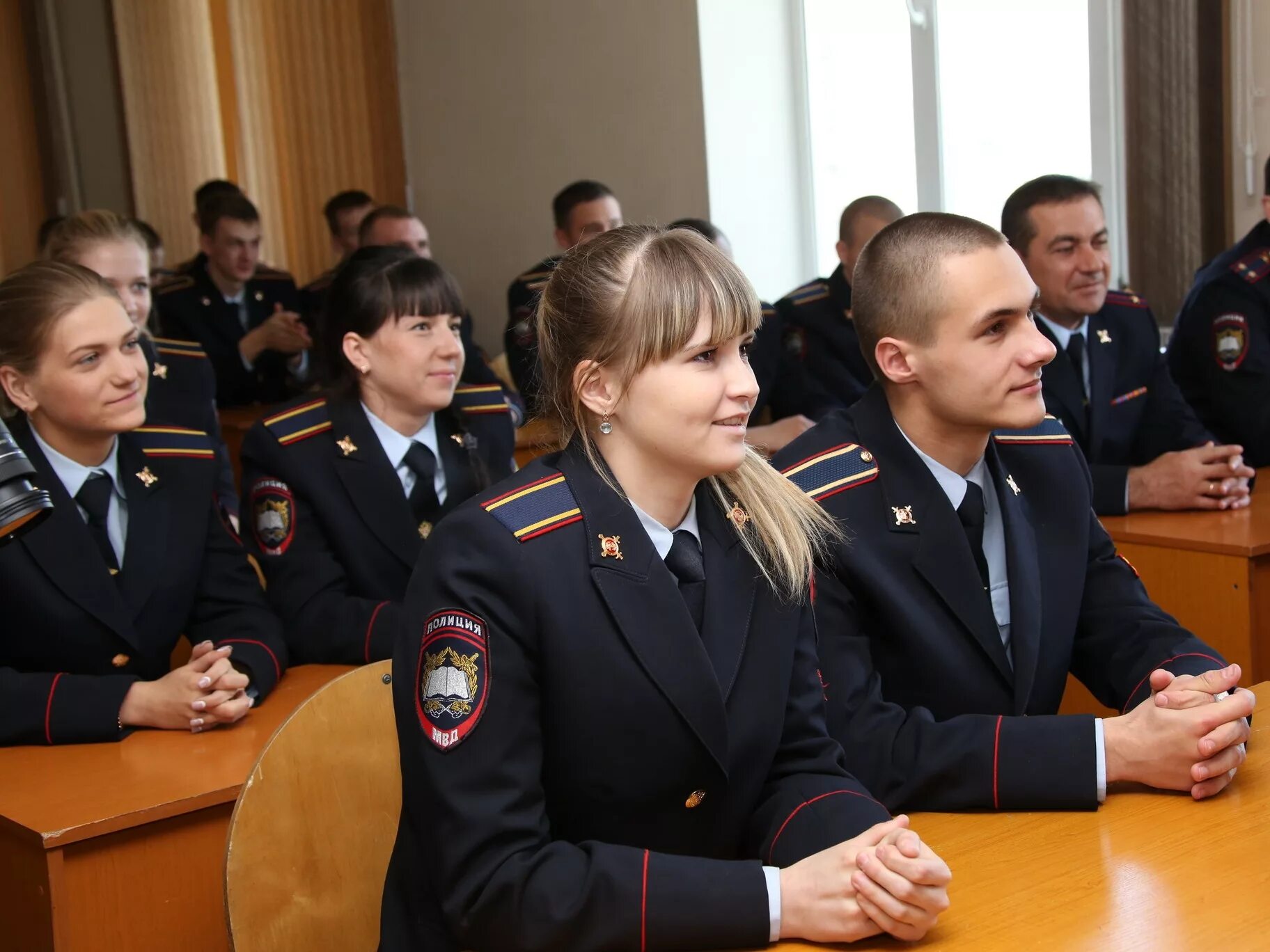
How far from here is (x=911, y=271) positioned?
1.83 meters

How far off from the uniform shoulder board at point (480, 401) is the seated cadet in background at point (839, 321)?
4.96 ft

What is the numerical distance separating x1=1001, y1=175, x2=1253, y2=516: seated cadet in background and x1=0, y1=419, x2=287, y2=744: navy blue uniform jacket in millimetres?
1872

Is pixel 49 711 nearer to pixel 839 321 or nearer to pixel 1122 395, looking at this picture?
pixel 1122 395

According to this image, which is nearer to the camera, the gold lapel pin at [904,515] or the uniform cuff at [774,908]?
the uniform cuff at [774,908]

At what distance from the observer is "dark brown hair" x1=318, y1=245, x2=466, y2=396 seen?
2787 mm

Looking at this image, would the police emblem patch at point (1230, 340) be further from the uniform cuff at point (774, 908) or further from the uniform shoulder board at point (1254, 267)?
the uniform cuff at point (774, 908)

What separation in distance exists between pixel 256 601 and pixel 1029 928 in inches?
64.8

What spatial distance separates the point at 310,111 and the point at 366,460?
4983 millimetres

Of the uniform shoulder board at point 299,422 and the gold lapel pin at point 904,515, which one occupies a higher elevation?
the uniform shoulder board at point 299,422

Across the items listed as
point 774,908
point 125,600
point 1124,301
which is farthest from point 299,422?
point 1124,301

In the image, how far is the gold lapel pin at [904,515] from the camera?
1.72 metres

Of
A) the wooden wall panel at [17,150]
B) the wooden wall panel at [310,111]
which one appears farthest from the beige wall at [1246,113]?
the wooden wall panel at [17,150]

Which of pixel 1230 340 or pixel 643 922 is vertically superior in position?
pixel 1230 340

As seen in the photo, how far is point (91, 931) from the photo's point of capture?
1.74m
